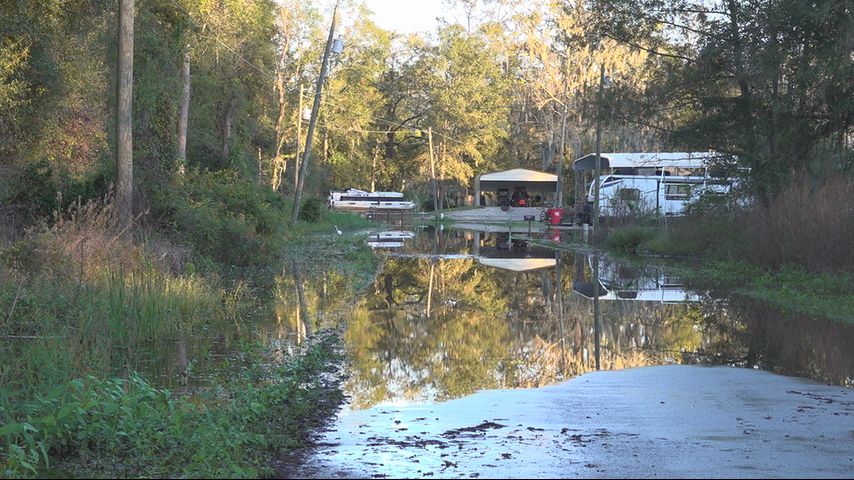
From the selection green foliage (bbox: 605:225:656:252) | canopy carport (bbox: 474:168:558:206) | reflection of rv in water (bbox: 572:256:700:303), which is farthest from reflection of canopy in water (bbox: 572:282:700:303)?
canopy carport (bbox: 474:168:558:206)

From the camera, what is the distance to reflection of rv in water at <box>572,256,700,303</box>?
20953 mm

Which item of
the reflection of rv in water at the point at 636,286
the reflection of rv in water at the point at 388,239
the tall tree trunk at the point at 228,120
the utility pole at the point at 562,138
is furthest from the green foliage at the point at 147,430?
the utility pole at the point at 562,138

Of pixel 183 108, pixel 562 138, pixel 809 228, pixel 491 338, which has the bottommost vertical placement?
pixel 491 338

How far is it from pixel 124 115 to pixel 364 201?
6059cm

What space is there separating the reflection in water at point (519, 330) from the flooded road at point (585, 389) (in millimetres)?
46

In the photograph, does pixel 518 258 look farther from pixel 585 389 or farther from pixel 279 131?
pixel 279 131

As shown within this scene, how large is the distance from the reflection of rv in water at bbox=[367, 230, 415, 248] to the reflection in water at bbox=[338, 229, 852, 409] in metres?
13.7

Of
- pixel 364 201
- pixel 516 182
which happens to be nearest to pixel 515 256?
pixel 364 201

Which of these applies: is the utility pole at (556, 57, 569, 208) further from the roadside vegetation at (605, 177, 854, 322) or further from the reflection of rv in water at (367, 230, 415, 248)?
the roadside vegetation at (605, 177, 854, 322)

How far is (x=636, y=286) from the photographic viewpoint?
23688 mm

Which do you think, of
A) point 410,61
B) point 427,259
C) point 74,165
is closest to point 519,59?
point 410,61

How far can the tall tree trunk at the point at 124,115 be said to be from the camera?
63.3 feet

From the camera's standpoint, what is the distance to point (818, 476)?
679 centimetres

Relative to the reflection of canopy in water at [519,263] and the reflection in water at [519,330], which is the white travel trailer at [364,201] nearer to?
the reflection of canopy in water at [519,263]
